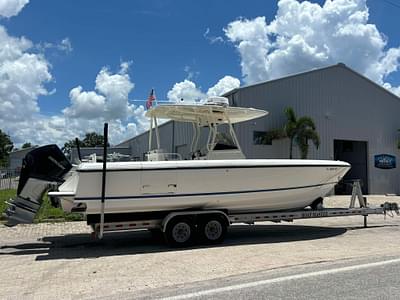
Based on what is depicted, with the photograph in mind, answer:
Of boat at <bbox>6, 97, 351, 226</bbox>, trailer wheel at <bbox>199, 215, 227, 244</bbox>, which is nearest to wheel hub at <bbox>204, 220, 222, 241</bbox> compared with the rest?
trailer wheel at <bbox>199, 215, 227, 244</bbox>

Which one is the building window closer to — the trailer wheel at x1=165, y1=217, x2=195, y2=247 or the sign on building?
the sign on building

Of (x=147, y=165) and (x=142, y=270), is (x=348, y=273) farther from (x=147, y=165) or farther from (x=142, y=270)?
(x=147, y=165)

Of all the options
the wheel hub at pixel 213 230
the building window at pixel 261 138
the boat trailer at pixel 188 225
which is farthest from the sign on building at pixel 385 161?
the wheel hub at pixel 213 230

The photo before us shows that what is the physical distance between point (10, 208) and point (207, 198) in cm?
421

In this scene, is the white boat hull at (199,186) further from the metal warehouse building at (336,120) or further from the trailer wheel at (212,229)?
the metal warehouse building at (336,120)

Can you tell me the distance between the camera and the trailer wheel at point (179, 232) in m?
9.02

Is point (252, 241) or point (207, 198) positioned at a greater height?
point (207, 198)

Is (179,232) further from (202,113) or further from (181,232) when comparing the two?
(202,113)

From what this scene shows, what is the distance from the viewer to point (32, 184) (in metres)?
9.22

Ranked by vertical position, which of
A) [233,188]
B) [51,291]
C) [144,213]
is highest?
[233,188]

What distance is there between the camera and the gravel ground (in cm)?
611

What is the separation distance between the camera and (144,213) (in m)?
9.27

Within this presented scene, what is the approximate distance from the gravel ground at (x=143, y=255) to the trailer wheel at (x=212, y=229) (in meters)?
Answer: 0.26

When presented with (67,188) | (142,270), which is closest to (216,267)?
(142,270)
